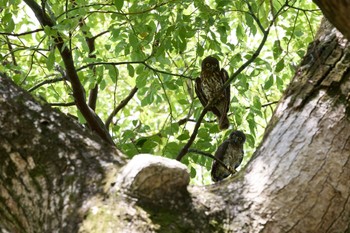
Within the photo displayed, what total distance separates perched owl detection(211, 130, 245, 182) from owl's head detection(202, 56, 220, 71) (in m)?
0.74

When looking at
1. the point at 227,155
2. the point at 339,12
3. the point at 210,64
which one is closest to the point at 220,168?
the point at 227,155

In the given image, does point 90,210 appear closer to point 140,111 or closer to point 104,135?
point 104,135

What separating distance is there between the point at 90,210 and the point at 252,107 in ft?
11.3

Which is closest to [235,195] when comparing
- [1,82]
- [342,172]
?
[342,172]

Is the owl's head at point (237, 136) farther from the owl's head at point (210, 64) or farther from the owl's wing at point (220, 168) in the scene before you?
the owl's head at point (210, 64)

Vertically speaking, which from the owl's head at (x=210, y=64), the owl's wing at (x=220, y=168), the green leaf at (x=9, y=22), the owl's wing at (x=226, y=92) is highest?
the green leaf at (x=9, y=22)

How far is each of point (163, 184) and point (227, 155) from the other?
4.82 meters

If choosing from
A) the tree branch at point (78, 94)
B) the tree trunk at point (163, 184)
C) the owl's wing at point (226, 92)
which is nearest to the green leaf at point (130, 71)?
the tree branch at point (78, 94)

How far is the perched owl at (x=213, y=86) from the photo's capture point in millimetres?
6121

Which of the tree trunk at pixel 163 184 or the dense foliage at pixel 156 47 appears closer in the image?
the tree trunk at pixel 163 184

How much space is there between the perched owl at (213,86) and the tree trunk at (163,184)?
372 centimetres

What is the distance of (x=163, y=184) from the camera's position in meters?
2.11

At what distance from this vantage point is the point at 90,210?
6.66 feet

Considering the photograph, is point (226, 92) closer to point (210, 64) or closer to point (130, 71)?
point (210, 64)
